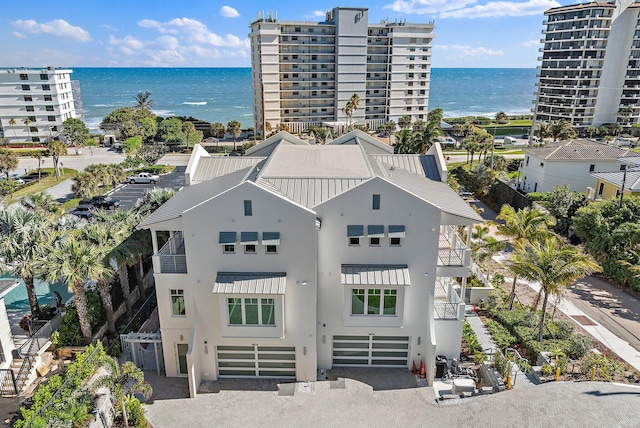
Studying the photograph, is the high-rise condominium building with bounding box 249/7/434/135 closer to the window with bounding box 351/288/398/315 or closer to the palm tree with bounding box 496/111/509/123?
the palm tree with bounding box 496/111/509/123

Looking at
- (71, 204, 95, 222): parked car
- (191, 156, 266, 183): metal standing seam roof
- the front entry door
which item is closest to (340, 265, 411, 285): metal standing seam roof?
the front entry door

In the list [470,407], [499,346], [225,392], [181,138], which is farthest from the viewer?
[181,138]

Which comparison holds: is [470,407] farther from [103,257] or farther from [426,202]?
[103,257]

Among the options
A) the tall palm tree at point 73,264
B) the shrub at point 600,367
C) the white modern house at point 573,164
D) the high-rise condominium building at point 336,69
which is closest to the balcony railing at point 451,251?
the shrub at point 600,367

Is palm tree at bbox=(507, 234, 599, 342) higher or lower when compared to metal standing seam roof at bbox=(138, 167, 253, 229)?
lower

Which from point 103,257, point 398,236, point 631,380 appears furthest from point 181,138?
point 631,380

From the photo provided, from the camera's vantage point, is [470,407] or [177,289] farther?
[177,289]

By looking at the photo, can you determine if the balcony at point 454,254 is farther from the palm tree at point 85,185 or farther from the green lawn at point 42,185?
the green lawn at point 42,185
